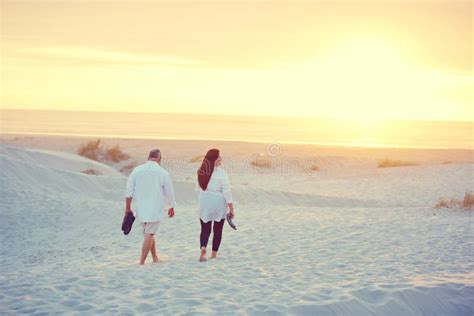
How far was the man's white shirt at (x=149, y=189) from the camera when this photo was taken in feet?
28.8

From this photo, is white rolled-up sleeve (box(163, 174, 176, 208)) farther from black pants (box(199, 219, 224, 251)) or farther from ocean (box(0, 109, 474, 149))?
ocean (box(0, 109, 474, 149))

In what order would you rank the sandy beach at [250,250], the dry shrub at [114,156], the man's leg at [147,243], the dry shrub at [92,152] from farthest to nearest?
1. the dry shrub at [92,152]
2. the dry shrub at [114,156]
3. the man's leg at [147,243]
4. the sandy beach at [250,250]

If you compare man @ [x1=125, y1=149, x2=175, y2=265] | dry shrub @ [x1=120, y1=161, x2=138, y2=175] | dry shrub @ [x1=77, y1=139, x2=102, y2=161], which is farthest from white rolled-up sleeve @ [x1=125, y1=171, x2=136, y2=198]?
dry shrub @ [x1=77, y1=139, x2=102, y2=161]

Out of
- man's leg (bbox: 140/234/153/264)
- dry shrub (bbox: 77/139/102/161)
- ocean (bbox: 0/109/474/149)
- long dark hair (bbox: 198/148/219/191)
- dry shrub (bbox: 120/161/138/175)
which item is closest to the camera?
man's leg (bbox: 140/234/153/264)

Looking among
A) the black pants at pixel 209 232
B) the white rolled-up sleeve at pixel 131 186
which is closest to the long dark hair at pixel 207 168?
the black pants at pixel 209 232

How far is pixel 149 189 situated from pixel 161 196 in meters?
0.20

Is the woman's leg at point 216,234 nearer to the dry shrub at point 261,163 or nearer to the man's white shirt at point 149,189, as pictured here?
the man's white shirt at point 149,189

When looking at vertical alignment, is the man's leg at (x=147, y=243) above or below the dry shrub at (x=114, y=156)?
below

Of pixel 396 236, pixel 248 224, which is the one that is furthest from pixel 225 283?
pixel 248 224

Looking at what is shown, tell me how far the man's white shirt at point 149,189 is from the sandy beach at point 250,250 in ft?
2.48

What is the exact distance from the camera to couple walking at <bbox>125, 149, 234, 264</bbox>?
8.77 metres

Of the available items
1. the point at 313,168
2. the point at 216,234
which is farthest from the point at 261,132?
the point at 216,234

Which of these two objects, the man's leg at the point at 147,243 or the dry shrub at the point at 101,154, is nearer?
the man's leg at the point at 147,243

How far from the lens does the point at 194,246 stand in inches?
432
